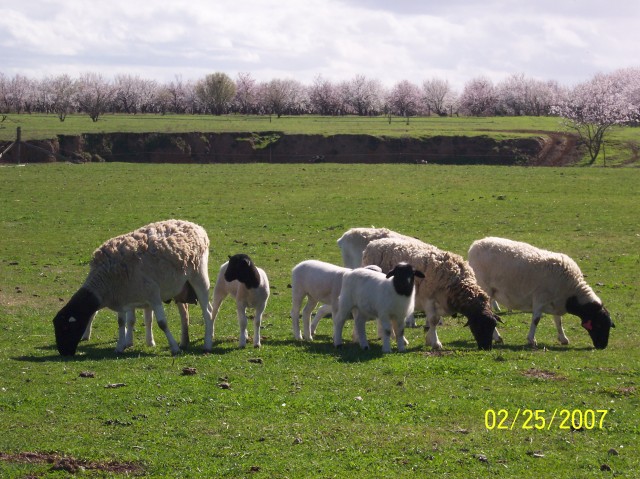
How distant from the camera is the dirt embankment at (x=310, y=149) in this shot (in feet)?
233

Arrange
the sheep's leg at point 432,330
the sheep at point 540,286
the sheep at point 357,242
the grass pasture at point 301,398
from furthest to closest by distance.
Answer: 1. the sheep at point 357,242
2. the sheep at point 540,286
3. the sheep's leg at point 432,330
4. the grass pasture at point 301,398

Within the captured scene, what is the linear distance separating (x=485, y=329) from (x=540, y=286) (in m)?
2.16

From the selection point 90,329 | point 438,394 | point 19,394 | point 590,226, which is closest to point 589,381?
point 438,394

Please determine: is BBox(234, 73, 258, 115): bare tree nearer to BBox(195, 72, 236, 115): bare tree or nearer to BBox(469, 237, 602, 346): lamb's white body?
BBox(195, 72, 236, 115): bare tree

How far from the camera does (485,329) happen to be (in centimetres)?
1585

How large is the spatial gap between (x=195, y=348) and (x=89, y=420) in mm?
4982

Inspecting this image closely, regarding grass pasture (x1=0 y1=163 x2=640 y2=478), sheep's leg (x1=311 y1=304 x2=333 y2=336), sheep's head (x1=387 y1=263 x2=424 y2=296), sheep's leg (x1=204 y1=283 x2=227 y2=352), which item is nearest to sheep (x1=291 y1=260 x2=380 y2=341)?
sheep's leg (x1=311 y1=304 x2=333 y2=336)

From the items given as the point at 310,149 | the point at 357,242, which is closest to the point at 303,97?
the point at 310,149

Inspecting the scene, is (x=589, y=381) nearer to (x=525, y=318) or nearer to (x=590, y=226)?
(x=525, y=318)
